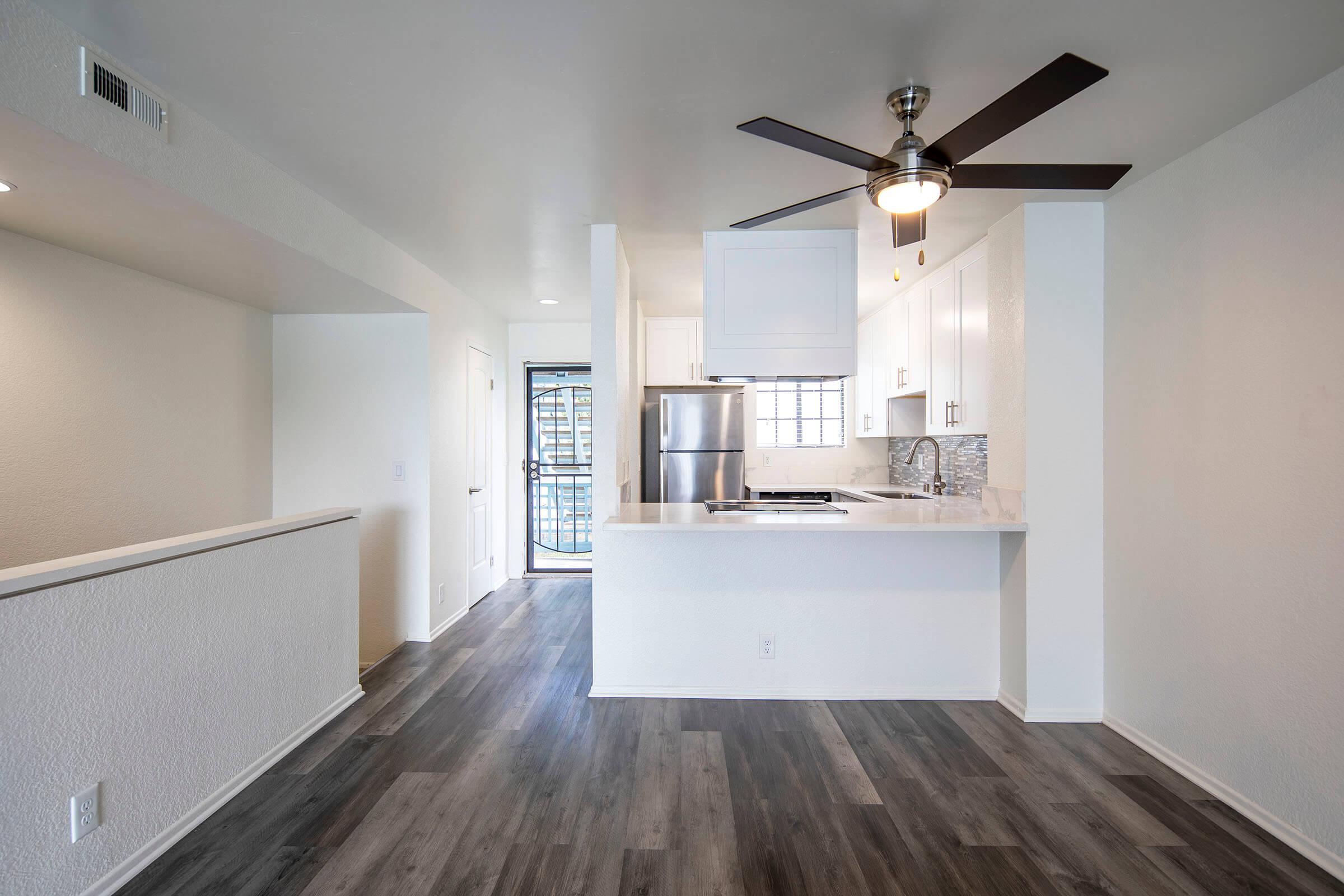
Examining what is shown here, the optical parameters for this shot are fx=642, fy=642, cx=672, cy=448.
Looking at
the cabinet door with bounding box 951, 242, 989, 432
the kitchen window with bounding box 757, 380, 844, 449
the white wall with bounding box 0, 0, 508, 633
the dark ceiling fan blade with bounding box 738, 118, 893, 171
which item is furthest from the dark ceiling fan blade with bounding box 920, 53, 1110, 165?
the kitchen window with bounding box 757, 380, 844, 449

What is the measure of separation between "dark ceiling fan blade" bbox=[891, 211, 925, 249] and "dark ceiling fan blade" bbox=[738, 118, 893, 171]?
0.33 meters

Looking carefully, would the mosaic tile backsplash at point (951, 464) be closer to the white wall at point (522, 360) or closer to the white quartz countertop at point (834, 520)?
the white quartz countertop at point (834, 520)

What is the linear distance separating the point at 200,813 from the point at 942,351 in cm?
383

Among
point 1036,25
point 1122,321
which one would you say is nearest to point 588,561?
point 1122,321

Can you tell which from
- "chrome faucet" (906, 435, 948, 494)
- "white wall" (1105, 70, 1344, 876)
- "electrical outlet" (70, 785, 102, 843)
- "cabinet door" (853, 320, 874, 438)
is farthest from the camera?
"cabinet door" (853, 320, 874, 438)

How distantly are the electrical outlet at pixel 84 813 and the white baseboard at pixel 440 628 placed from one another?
7.38 ft

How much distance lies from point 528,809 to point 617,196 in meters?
2.34

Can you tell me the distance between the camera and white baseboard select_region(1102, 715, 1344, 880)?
1.83 meters

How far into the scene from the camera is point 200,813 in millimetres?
2049

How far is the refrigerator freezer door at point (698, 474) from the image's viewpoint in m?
4.75

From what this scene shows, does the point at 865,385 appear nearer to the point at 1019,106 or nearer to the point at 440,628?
the point at 440,628

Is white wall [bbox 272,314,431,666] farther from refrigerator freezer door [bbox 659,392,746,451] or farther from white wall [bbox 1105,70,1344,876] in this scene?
white wall [bbox 1105,70,1344,876]

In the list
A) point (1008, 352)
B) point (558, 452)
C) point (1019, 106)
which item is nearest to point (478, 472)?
point (558, 452)

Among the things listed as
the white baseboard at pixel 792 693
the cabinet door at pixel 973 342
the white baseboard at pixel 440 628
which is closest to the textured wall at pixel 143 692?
the white baseboard at pixel 440 628
